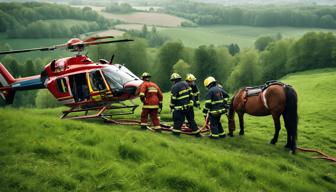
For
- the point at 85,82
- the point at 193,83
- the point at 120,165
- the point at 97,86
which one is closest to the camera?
the point at 120,165

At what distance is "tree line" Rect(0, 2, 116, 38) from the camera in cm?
9456

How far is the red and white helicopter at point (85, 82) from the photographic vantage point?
14891 mm

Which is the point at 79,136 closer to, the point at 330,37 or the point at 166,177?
the point at 166,177

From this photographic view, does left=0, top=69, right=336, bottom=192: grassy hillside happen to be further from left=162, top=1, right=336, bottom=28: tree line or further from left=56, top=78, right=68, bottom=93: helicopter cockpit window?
left=162, top=1, right=336, bottom=28: tree line

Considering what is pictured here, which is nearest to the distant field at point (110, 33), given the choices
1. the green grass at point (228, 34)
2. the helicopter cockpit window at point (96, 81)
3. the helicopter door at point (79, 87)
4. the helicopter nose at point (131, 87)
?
the green grass at point (228, 34)

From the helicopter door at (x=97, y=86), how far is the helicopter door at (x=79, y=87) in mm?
438

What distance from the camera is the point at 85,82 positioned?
51.0 feet

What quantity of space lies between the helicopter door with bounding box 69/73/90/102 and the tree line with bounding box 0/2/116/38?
84809 millimetres

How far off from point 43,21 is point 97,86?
9633cm

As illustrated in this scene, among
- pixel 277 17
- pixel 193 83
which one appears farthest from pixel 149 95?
pixel 277 17

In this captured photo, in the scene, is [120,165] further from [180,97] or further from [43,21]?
[43,21]

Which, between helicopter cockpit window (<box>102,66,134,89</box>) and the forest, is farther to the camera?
the forest

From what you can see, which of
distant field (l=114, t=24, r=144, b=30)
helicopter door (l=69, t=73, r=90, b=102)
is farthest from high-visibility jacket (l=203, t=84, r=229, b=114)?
distant field (l=114, t=24, r=144, b=30)

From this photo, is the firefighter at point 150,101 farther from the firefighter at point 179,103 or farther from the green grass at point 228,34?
the green grass at point 228,34
